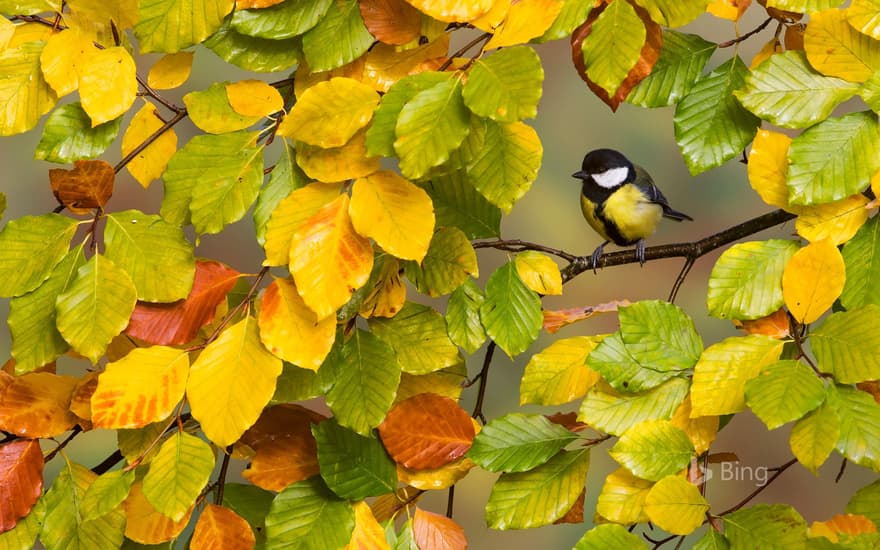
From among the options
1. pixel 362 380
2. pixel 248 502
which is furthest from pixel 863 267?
pixel 248 502

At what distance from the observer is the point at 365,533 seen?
494mm

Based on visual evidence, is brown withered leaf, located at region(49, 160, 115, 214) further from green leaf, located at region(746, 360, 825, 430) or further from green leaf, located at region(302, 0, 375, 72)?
green leaf, located at region(746, 360, 825, 430)

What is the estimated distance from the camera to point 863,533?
43 cm

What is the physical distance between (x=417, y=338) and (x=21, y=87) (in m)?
0.24

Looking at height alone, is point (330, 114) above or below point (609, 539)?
above

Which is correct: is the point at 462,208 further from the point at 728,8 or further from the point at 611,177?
the point at 611,177

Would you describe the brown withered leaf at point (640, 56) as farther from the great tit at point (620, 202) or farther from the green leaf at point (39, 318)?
the great tit at point (620, 202)

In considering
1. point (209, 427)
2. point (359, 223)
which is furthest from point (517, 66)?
point (209, 427)

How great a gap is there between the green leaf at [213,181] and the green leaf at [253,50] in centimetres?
4

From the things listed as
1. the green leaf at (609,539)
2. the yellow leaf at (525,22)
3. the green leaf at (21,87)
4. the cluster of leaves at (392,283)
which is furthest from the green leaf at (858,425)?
the green leaf at (21,87)

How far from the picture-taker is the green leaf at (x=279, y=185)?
0.45 m

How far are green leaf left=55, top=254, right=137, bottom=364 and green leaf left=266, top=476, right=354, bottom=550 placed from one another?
0.40 ft

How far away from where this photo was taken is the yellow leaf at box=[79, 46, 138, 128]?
18.3 inches

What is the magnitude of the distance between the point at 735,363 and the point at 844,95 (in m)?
0.13
